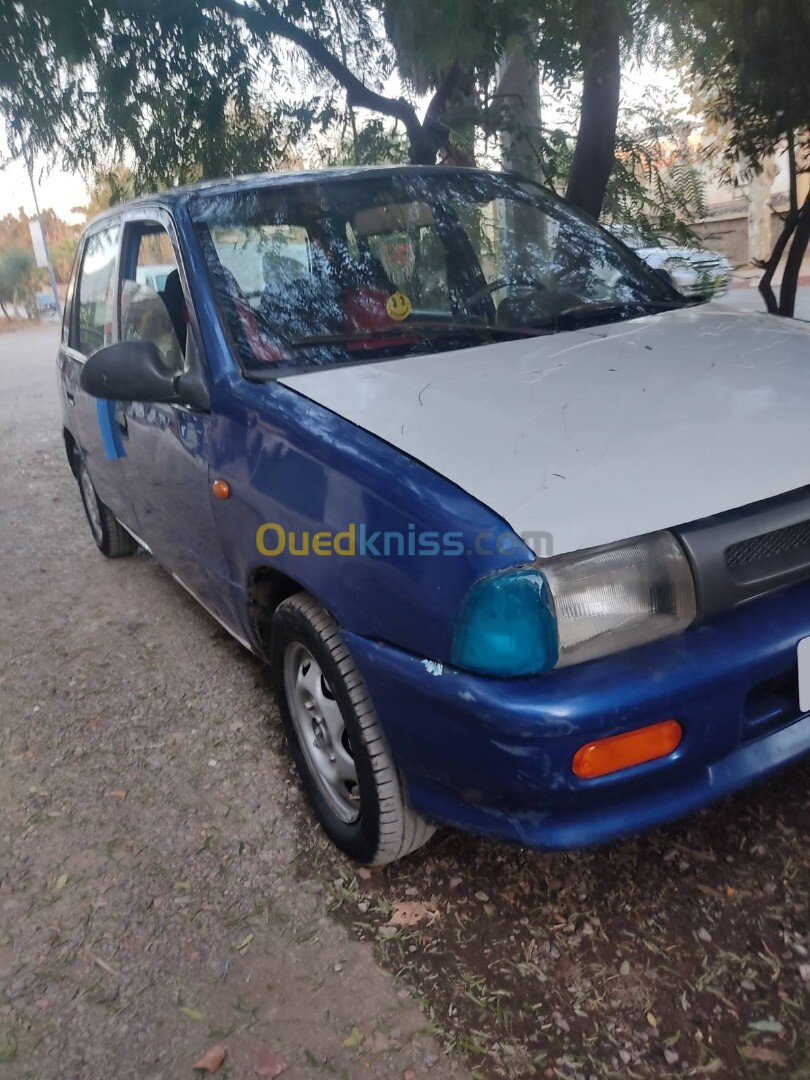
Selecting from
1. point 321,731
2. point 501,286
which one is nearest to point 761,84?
point 501,286

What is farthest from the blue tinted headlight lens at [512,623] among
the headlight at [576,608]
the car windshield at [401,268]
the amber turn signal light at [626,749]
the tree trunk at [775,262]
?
the tree trunk at [775,262]

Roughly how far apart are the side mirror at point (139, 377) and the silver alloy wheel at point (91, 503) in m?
2.31

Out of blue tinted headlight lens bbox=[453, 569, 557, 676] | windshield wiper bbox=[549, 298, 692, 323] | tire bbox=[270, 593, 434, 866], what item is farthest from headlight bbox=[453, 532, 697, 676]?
windshield wiper bbox=[549, 298, 692, 323]

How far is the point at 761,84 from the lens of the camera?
462cm

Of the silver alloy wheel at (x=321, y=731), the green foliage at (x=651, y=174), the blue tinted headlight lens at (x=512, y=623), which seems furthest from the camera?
the green foliage at (x=651, y=174)

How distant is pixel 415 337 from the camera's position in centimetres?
A: 268

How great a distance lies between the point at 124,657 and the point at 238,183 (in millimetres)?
1984

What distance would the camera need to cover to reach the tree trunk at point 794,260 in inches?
201

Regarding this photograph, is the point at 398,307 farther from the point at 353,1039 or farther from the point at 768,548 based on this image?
the point at 353,1039

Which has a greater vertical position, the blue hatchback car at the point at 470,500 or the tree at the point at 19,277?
the tree at the point at 19,277

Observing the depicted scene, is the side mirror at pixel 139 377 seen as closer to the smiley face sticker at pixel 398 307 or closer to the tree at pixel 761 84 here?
the smiley face sticker at pixel 398 307

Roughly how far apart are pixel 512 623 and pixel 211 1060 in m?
1.11

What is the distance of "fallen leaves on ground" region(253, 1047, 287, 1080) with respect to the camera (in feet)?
5.98

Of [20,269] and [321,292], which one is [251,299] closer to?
[321,292]
